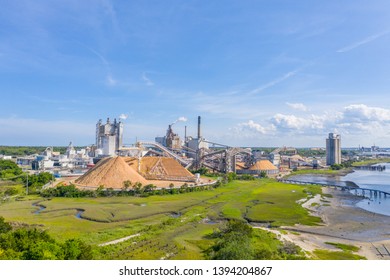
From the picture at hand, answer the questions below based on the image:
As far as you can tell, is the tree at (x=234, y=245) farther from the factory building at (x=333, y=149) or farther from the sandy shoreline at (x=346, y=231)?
the factory building at (x=333, y=149)

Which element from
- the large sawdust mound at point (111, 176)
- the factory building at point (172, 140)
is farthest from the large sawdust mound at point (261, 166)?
the large sawdust mound at point (111, 176)

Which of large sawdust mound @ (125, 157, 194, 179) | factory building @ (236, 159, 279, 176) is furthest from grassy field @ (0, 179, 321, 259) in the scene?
factory building @ (236, 159, 279, 176)

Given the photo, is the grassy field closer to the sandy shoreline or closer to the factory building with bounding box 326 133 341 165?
the sandy shoreline

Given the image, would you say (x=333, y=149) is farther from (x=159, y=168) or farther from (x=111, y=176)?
(x=111, y=176)

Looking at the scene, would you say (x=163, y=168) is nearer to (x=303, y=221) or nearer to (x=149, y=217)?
(x=149, y=217)

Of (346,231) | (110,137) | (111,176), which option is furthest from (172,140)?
(346,231)
